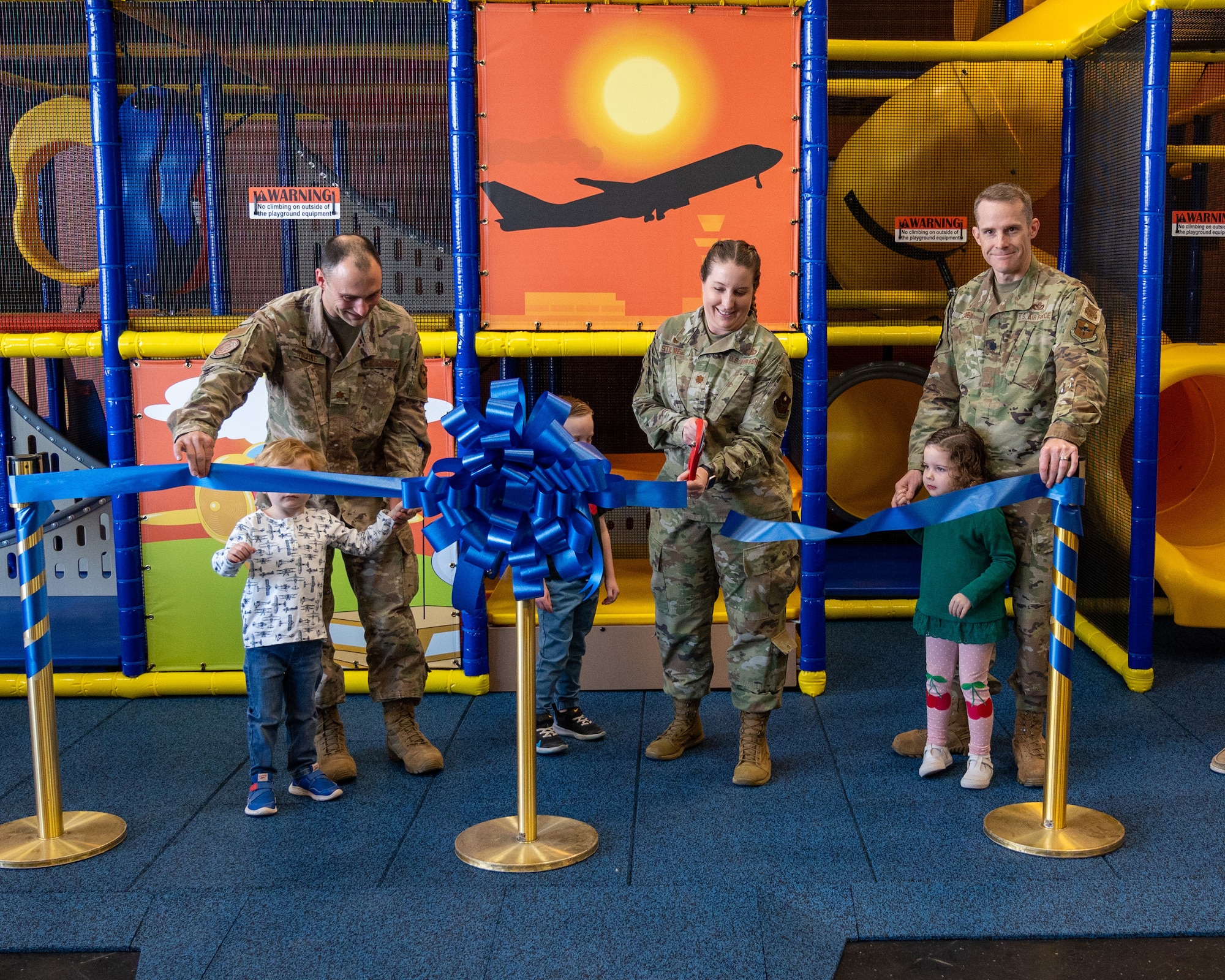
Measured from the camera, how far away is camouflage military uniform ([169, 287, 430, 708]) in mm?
3207

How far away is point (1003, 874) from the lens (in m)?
2.74

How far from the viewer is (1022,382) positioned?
3227 millimetres

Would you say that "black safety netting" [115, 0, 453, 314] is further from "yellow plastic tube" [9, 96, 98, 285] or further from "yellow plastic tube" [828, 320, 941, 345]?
"yellow plastic tube" [828, 320, 941, 345]

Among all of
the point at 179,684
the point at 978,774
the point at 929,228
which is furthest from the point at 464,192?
the point at 978,774

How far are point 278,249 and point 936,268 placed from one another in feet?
9.64

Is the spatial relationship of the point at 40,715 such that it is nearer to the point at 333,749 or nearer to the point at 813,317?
the point at 333,749

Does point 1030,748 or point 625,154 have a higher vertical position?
point 625,154

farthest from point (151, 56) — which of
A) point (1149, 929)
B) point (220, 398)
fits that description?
point (1149, 929)

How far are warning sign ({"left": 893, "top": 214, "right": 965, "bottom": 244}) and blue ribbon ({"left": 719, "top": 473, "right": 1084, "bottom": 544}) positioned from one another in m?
2.33

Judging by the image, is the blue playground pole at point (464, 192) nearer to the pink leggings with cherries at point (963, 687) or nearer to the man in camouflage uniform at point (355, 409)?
the man in camouflage uniform at point (355, 409)

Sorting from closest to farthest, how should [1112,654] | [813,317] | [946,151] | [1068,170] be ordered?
[813,317] → [1112,654] → [1068,170] → [946,151]

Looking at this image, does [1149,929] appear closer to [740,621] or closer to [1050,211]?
[740,621]

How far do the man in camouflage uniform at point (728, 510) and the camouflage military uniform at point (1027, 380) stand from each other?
52 cm

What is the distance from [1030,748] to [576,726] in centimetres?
142
